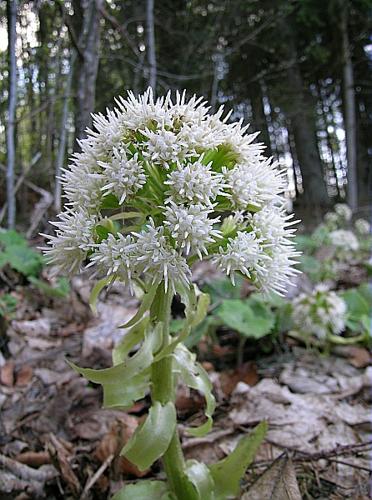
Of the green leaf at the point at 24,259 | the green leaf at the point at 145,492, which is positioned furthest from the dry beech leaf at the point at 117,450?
the green leaf at the point at 24,259

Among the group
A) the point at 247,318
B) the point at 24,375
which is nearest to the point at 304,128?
the point at 247,318

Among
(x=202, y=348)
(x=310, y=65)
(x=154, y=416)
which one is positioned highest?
(x=310, y=65)

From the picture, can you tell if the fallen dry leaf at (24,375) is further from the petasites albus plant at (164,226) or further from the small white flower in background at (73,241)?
the small white flower in background at (73,241)

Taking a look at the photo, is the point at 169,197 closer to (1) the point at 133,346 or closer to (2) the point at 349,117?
(1) the point at 133,346

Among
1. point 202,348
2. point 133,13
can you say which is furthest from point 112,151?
point 133,13

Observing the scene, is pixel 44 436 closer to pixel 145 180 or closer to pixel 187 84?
pixel 145 180

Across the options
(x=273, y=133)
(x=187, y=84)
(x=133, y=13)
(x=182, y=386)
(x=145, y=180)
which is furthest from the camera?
(x=273, y=133)

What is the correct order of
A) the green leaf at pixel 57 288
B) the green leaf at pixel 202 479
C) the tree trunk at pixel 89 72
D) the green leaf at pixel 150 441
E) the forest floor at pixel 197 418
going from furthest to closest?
the green leaf at pixel 57 288 < the tree trunk at pixel 89 72 < the forest floor at pixel 197 418 < the green leaf at pixel 202 479 < the green leaf at pixel 150 441

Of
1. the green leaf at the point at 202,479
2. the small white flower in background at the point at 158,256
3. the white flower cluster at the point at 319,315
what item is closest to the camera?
the small white flower in background at the point at 158,256
